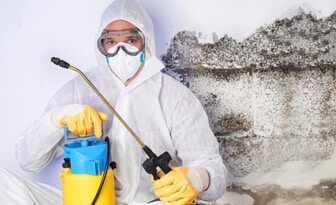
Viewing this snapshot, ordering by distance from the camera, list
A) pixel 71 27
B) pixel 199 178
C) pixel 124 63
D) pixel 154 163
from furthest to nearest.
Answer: pixel 71 27, pixel 124 63, pixel 199 178, pixel 154 163

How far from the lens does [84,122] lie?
5.54 feet

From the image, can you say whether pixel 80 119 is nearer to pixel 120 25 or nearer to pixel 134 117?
pixel 134 117

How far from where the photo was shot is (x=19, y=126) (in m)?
2.11

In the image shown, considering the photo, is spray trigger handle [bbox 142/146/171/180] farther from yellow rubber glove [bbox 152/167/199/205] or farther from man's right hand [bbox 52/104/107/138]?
man's right hand [bbox 52/104/107/138]

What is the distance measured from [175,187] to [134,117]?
1.14 feet

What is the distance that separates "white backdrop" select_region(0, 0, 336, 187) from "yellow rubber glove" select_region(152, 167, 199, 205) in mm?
625

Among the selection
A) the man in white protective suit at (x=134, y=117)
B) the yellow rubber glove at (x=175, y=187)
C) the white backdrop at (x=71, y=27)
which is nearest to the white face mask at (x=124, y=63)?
the man in white protective suit at (x=134, y=117)

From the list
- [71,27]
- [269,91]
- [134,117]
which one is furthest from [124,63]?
[269,91]

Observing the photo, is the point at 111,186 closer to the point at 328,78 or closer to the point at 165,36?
the point at 165,36

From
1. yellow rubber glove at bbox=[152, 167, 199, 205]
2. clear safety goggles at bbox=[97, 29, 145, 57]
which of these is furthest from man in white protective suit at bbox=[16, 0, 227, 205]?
yellow rubber glove at bbox=[152, 167, 199, 205]

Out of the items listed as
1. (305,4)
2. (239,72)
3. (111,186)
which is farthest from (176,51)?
(111,186)

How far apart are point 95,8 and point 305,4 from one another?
0.79 metres

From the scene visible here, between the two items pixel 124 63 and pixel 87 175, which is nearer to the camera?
pixel 87 175

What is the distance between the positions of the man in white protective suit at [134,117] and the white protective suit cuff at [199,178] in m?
0.06
